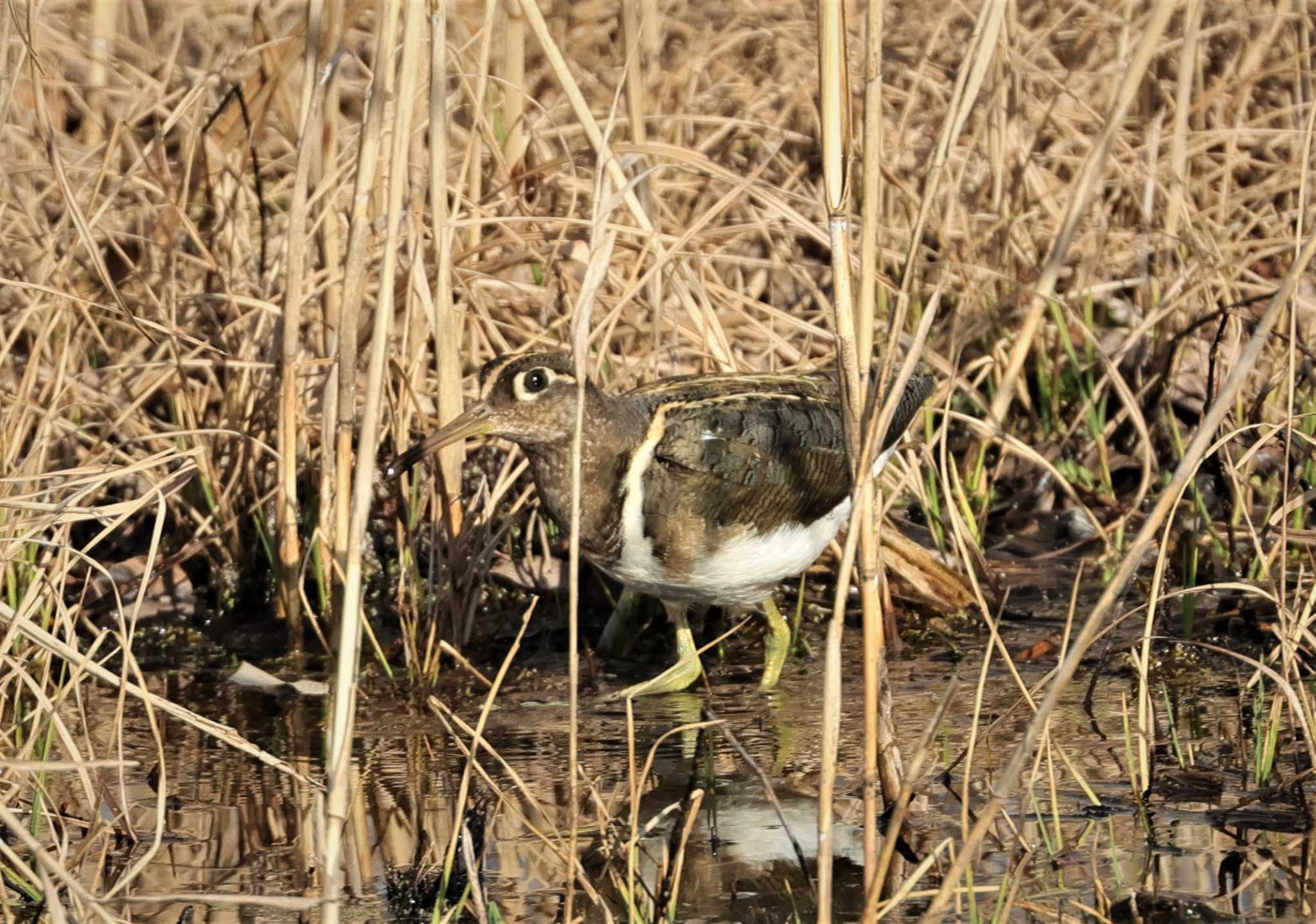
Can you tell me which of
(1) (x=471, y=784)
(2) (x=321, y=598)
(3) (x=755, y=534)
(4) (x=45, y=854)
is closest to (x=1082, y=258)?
(3) (x=755, y=534)

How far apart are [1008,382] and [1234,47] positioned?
9.29 feet

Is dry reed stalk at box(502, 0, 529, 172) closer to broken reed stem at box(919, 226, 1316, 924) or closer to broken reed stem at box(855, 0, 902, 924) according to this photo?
broken reed stem at box(855, 0, 902, 924)

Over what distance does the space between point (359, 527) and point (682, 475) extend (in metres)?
1.95

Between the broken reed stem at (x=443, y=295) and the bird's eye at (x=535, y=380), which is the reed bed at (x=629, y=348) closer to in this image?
the broken reed stem at (x=443, y=295)

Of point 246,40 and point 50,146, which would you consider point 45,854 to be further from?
point 246,40

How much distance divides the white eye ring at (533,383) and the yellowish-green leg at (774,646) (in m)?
0.89

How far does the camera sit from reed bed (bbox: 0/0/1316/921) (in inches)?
123

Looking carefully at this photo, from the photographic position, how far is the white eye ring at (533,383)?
15.1 feet

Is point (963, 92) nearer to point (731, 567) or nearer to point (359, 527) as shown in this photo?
point (359, 527)

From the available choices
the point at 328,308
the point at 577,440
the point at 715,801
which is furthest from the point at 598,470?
the point at 577,440

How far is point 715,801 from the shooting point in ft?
12.7

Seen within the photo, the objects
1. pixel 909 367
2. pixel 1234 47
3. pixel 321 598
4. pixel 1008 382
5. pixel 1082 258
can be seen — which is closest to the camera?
pixel 909 367

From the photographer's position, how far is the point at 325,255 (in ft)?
17.2

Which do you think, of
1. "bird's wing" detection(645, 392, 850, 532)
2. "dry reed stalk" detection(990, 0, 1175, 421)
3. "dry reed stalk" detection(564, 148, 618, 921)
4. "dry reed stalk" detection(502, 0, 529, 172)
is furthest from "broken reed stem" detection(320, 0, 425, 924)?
"dry reed stalk" detection(502, 0, 529, 172)
